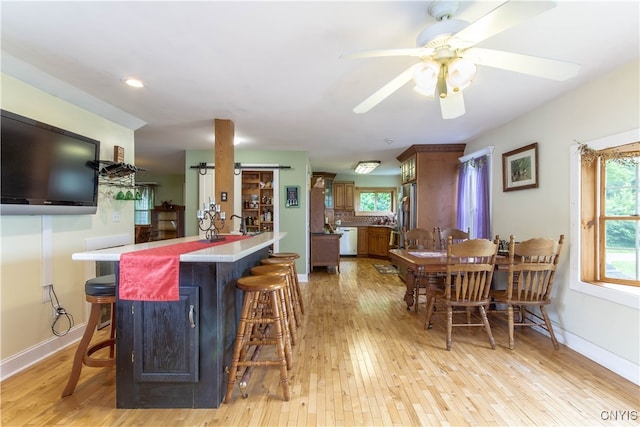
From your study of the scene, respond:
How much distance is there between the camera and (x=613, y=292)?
233 cm

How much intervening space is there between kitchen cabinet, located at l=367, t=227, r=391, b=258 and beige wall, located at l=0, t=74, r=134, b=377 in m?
5.94

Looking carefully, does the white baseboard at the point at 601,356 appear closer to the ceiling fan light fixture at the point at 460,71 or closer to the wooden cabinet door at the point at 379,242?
the ceiling fan light fixture at the point at 460,71

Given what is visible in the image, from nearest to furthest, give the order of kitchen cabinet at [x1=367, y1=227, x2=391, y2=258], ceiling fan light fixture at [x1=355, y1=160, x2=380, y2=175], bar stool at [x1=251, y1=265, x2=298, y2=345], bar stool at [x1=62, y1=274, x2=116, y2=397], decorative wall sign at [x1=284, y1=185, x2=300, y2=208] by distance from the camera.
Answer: bar stool at [x1=62, y1=274, x2=116, y2=397], bar stool at [x1=251, y1=265, x2=298, y2=345], decorative wall sign at [x1=284, y1=185, x2=300, y2=208], ceiling fan light fixture at [x1=355, y1=160, x2=380, y2=175], kitchen cabinet at [x1=367, y1=227, x2=391, y2=258]

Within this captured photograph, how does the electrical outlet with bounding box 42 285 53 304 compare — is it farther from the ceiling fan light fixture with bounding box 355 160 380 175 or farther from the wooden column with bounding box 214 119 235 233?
the ceiling fan light fixture with bounding box 355 160 380 175

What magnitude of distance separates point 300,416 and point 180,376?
2.52ft

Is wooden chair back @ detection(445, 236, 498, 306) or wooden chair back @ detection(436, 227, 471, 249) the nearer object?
wooden chair back @ detection(445, 236, 498, 306)

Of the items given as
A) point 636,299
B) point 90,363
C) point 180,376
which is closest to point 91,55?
point 90,363

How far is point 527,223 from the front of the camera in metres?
3.37

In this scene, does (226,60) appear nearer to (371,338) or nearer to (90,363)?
(90,363)

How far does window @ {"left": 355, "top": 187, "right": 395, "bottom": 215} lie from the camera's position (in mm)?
8812

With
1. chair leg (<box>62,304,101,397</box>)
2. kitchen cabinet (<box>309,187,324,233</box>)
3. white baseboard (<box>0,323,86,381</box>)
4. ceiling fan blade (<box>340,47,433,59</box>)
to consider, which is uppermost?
ceiling fan blade (<box>340,47,433,59</box>)

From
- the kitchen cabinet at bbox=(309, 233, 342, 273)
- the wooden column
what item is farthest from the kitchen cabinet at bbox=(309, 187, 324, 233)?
the wooden column

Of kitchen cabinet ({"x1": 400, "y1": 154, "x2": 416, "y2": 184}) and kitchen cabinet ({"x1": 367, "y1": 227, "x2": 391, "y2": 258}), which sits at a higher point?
kitchen cabinet ({"x1": 400, "y1": 154, "x2": 416, "y2": 184})

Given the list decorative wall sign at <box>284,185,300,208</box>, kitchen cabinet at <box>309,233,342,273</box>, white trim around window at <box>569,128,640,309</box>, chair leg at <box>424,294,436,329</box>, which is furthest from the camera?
kitchen cabinet at <box>309,233,342,273</box>
